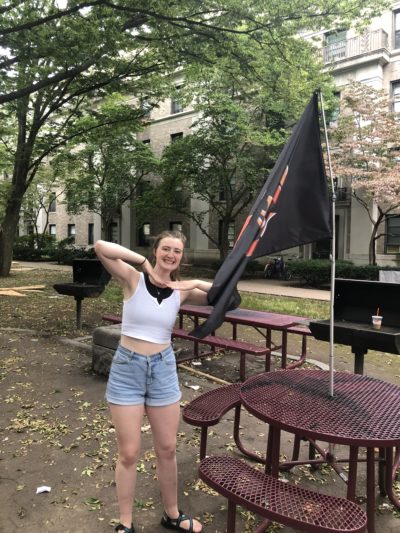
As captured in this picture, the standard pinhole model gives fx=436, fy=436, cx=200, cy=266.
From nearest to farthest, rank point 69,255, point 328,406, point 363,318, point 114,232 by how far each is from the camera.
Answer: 1. point 328,406
2. point 363,318
3. point 69,255
4. point 114,232

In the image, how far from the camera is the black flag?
7.58 feet

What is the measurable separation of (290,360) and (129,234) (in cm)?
2925

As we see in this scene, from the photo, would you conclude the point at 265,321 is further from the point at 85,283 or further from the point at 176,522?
the point at 85,283

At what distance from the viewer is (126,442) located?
2400 mm

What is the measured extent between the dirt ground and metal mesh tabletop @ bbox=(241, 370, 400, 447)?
0.81 metres

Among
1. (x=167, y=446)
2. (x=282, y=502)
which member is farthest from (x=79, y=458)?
(x=282, y=502)

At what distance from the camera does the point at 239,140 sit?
20.7 m

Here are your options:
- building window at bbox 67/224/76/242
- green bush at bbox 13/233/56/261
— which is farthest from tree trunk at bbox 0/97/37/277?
building window at bbox 67/224/76/242

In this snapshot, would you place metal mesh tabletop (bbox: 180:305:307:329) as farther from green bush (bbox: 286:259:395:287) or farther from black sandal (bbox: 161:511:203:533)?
green bush (bbox: 286:259:395:287)

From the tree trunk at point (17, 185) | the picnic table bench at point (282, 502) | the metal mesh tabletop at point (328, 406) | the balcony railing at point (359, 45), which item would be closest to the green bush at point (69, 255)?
the tree trunk at point (17, 185)

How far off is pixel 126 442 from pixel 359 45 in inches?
1008

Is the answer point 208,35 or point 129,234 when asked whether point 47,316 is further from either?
point 129,234

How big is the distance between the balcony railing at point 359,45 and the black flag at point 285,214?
22664 mm

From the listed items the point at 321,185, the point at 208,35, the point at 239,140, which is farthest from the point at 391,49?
the point at 321,185
